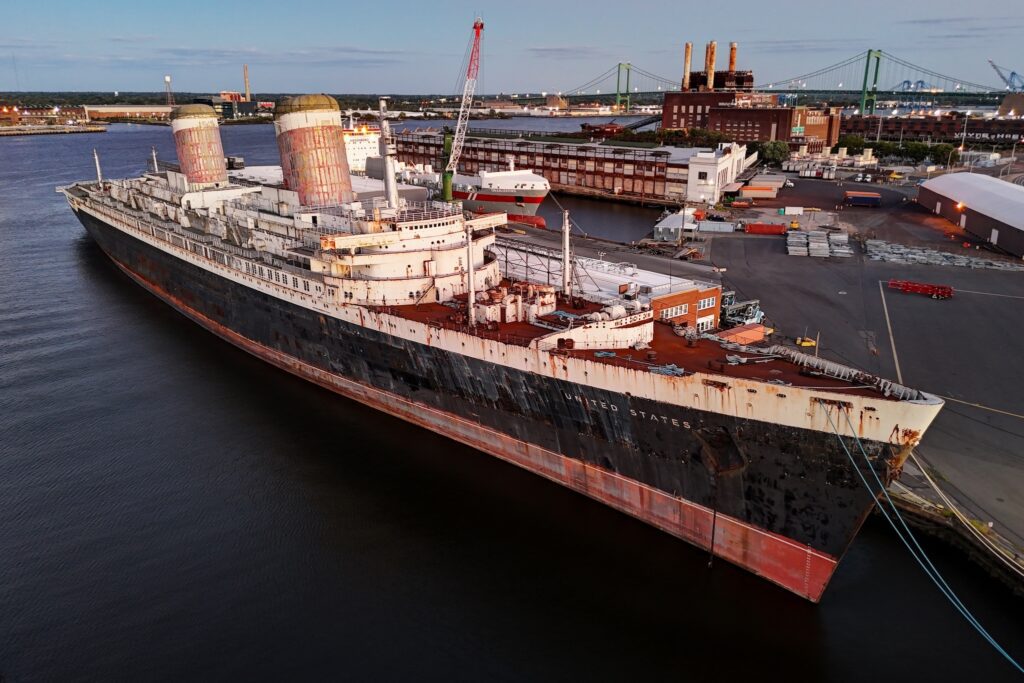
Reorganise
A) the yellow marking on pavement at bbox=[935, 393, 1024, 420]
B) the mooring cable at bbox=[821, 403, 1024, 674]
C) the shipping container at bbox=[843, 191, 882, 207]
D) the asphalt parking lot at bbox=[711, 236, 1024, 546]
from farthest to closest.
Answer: the shipping container at bbox=[843, 191, 882, 207] → the yellow marking on pavement at bbox=[935, 393, 1024, 420] → the asphalt parking lot at bbox=[711, 236, 1024, 546] → the mooring cable at bbox=[821, 403, 1024, 674]

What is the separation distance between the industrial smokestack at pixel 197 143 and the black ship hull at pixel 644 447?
16131 millimetres

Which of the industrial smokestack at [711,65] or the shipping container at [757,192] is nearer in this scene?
the shipping container at [757,192]

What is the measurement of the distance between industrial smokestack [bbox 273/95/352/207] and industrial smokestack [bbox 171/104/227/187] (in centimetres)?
987

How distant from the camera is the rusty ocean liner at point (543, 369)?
15500 mm

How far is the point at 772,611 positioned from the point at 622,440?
563 cm

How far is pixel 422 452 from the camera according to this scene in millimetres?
23141

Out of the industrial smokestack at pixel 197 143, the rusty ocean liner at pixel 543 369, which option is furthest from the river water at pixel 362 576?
the industrial smokestack at pixel 197 143

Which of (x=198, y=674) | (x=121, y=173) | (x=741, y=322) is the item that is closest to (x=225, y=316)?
(x=198, y=674)

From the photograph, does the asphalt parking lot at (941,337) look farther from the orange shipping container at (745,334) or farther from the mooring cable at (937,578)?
the orange shipping container at (745,334)

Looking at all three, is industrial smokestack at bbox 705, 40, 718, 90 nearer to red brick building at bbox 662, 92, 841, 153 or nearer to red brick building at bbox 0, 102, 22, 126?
red brick building at bbox 662, 92, 841, 153

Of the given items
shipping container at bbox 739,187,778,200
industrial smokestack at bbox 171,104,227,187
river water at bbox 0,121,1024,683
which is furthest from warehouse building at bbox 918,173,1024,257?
industrial smokestack at bbox 171,104,227,187

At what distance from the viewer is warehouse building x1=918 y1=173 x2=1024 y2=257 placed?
149 feet

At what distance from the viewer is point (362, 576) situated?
57.1 ft

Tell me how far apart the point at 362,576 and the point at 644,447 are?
8444mm
